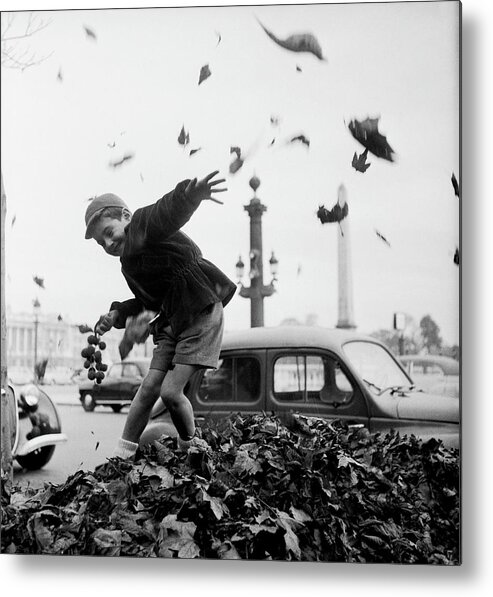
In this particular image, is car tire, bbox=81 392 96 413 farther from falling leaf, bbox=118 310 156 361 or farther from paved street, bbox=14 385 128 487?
falling leaf, bbox=118 310 156 361

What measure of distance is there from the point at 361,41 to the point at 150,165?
938 mm

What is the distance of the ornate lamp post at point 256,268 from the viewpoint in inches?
143

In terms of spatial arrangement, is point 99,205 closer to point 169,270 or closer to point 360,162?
point 169,270

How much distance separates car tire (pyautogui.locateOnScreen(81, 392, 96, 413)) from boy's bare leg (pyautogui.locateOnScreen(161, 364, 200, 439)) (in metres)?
0.30

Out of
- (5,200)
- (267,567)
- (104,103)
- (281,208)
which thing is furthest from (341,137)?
(267,567)

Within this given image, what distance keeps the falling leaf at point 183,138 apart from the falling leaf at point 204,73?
200 millimetres

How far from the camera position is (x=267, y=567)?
3.62 meters

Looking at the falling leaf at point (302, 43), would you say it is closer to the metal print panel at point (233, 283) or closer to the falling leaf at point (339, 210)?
the metal print panel at point (233, 283)

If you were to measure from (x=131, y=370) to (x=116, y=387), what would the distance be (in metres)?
0.09

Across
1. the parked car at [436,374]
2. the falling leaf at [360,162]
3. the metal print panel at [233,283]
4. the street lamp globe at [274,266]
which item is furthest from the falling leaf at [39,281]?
the parked car at [436,374]

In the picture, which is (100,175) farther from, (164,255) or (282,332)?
(282,332)

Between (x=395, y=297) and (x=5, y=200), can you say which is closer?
(x=395, y=297)

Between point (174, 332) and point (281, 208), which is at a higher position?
point (281, 208)

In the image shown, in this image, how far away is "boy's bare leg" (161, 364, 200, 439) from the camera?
3.67 meters
